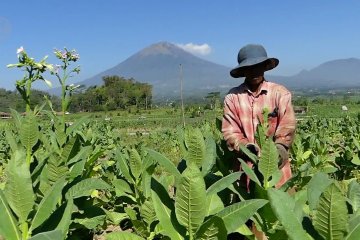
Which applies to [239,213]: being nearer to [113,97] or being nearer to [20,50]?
[20,50]

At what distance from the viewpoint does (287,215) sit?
131 cm

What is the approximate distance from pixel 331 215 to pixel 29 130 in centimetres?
174

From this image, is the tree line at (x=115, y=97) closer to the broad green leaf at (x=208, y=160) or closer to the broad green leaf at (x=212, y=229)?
the broad green leaf at (x=208, y=160)

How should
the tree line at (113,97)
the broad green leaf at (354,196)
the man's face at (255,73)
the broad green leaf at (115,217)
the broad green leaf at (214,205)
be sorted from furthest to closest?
the tree line at (113,97) < the broad green leaf at (115,217) < the man's face at (255,73) < the broad green leaf at (214,205) < the broad green leaf at (354,196)

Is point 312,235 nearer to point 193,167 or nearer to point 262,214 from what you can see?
point 193,167

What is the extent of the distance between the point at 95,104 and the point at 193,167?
84581 millimetres

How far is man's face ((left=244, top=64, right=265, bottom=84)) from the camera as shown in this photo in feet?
11.0

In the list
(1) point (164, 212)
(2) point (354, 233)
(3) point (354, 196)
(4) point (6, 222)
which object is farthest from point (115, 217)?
(2) point (354, 233)

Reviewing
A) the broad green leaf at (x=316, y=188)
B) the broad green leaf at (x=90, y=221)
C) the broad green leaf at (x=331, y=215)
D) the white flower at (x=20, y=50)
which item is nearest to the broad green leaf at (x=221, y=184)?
the broad green leaf at (x=316, y=188)

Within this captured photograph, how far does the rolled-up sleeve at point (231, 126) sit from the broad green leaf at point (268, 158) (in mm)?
1156

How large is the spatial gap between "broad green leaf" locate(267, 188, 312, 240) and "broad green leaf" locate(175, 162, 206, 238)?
0.22m

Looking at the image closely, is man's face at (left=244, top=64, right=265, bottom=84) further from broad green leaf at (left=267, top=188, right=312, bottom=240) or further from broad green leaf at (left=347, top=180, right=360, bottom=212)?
broad green leaf at (left=267, top=188, right=312, bottom=240)

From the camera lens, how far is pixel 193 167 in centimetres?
135

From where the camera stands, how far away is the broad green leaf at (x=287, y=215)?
129cm
